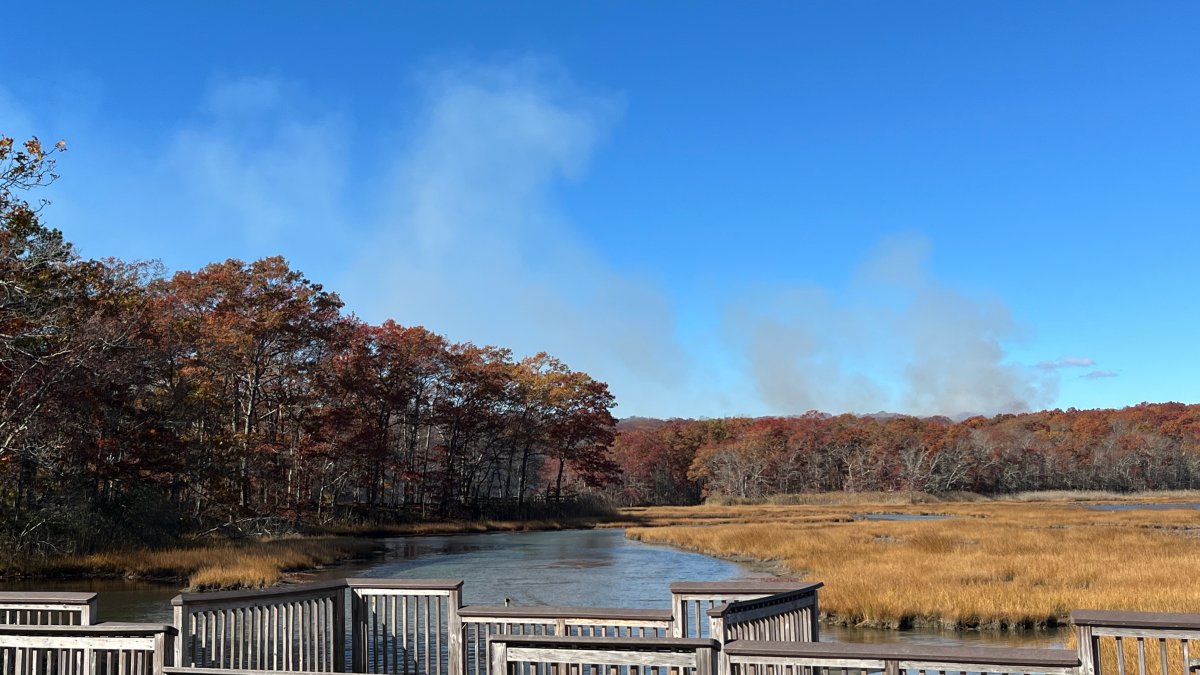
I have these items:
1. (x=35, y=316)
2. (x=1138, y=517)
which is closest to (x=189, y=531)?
(x=35, y=316)

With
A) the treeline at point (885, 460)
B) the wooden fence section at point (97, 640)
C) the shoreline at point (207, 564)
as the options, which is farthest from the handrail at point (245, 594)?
the treeline at point (885, 460)

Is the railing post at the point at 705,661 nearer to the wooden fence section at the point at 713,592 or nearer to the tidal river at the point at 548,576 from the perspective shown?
the wooden fence section at the point at 713,592

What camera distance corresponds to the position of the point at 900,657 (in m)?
4.37

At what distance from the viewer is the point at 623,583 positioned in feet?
69.3

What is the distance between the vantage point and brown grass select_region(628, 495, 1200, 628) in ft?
46.2

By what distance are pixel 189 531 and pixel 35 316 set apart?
36.6ft

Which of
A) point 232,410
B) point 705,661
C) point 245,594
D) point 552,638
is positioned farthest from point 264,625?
point 232,410

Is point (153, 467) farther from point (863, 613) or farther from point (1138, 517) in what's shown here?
point (1138, 517)

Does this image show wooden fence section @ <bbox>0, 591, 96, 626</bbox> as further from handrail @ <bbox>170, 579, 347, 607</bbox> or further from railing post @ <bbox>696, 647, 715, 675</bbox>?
railing post @ <bbox>696, 647, 715, 675</bbox>

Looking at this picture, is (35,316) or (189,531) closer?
Result: (35,316)

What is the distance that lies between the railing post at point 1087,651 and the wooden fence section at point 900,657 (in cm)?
23

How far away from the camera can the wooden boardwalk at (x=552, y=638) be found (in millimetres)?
4410

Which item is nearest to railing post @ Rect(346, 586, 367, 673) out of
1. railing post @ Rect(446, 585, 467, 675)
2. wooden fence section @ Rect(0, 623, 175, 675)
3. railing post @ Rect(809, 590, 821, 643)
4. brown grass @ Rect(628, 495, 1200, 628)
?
railing post @ Rect(446, 585, 467, 675)

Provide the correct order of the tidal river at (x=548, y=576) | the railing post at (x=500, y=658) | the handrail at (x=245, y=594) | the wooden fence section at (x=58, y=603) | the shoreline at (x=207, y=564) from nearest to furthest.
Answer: the railing post at (x=500, y=658), the handrail at (x=245, y=594), the wooden fence section at (x=58, y=603), the tidal river at (x=548, y=576), the shoreline at (x=207, y=564)
